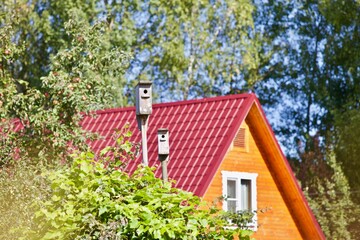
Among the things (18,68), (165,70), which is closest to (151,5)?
(165,70)

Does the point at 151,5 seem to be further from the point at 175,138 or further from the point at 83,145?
the point at 83,145

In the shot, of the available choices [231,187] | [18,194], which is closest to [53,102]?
[18,194]

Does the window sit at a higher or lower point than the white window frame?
higher

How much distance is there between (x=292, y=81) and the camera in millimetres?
56594

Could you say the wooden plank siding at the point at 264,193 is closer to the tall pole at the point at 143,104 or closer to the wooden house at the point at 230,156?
the wooden house at the point at 230,156

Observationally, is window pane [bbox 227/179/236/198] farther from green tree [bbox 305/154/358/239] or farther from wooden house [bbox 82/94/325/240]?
green tree [bbox 305/154/358/239]

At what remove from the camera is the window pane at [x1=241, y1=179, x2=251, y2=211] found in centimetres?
3212

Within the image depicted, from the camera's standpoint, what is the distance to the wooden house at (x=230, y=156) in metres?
30.1

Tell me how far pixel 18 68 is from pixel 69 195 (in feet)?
100

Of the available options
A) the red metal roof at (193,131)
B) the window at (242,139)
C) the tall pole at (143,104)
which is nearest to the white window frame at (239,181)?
the window at (242,139)

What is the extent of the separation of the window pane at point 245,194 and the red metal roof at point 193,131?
7.28ft

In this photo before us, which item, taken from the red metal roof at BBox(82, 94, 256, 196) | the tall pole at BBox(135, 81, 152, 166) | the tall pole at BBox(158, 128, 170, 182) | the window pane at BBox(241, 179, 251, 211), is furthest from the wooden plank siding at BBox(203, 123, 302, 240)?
the tall pole at BBox(135, 81, 152, 166)

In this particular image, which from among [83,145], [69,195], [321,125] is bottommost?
[69,195]

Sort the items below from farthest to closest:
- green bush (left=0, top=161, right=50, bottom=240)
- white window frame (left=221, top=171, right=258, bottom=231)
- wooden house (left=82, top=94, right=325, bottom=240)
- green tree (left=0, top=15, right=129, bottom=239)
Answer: white window frame (left=221, top=171, right=258, bottom=231)
wooden house (left=82, top=94, right=325, bottom=240)
green tree (left=0, top=15, right=129, bottom=239)
green bush (left=0, top=161, right=50, bottom=240)
